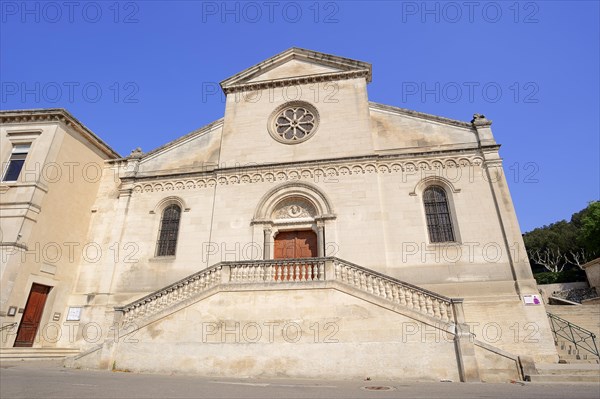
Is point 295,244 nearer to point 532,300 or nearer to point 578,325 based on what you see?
point 532,300

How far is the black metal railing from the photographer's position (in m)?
10.8

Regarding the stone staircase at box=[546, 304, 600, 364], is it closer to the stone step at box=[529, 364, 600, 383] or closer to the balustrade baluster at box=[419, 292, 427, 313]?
the stone step at box=[529, 364, 600, 383]

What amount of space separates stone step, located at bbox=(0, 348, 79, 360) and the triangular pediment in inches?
538

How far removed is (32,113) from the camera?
50.8 feet

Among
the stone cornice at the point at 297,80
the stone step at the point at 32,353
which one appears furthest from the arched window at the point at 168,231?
the stone cornice at the point at 297,80

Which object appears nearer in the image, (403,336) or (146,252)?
(403,336)

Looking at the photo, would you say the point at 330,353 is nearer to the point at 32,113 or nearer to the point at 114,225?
the point at 114,225

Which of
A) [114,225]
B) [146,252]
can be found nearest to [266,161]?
[146,252]

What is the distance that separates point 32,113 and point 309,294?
1515cm

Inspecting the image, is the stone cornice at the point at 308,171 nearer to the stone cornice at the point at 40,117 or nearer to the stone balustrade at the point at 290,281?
the stone cornice at the point at 40,117

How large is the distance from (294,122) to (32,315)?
44.9 ft

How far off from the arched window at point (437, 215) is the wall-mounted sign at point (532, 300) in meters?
3.00

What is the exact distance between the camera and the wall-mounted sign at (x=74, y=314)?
14.2 m

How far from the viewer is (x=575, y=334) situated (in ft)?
38.4
